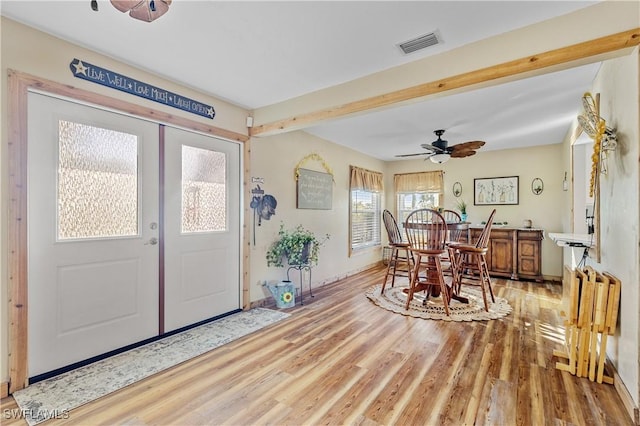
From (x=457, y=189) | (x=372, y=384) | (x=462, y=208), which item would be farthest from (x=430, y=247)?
(x=457, y=189)

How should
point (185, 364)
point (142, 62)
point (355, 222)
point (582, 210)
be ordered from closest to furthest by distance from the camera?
point (185, 364) → point (142, 62) → point (582, 210) → point (355, 222)

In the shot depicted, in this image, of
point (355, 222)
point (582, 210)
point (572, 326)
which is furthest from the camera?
point (355, 222)

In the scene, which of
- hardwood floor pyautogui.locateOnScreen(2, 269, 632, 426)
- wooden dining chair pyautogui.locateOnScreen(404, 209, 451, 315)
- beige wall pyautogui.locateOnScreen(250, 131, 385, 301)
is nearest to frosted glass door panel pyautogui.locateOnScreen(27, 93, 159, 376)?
hardwood floor pyautogui.locateOnScreen(2, 269, 632, 426)

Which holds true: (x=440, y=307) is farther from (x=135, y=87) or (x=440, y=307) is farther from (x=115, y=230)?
Answer: (x=135, y=87)

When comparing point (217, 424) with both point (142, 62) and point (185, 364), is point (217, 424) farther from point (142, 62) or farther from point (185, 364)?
point (142, 62)

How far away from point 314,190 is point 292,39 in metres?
2.77

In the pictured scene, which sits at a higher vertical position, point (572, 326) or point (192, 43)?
point (192, 43)

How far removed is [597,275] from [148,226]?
3797 millimetres

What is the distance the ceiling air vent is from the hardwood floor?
2490 millimetres

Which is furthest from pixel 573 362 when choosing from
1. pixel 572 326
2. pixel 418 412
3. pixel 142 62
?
pixel 142 62

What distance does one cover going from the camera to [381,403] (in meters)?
1.93

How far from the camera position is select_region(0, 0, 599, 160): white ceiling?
6.25 feet

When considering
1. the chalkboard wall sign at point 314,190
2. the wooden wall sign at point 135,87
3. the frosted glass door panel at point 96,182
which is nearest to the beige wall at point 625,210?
the chalkboard wall sign at point 314,190

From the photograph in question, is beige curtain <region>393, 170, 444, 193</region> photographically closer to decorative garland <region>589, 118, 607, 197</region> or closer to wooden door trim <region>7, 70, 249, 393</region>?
decorative garland <region>589, 118, 607, 197</region>
